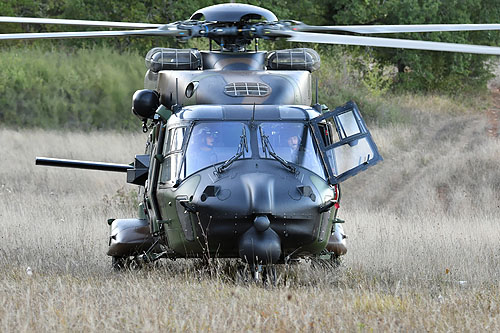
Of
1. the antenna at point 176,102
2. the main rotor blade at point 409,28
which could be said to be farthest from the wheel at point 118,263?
the main rotor blade at point 409,28

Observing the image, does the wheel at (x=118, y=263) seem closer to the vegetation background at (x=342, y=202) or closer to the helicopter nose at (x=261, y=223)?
the vegetation background at (x=342, y=202)

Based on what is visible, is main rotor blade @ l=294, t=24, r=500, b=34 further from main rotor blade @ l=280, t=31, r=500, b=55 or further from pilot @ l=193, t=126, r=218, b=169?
pilot @ l=193, t=126, r=218, b=169

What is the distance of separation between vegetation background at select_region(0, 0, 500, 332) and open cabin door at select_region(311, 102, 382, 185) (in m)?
1.12

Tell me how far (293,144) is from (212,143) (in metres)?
0.78

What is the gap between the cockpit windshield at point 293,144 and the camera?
28.1 feet

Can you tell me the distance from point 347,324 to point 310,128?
2770 millimetres

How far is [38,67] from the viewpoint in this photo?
3059cm

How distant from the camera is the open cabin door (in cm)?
861

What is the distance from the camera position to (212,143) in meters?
8.69

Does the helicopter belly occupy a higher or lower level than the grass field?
higher

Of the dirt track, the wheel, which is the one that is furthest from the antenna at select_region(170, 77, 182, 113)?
the dirt track

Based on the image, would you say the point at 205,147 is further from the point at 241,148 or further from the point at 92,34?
the point at 92,34

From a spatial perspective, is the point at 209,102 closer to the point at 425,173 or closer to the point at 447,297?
the point at 447,297

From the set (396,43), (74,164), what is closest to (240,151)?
(396,43)
